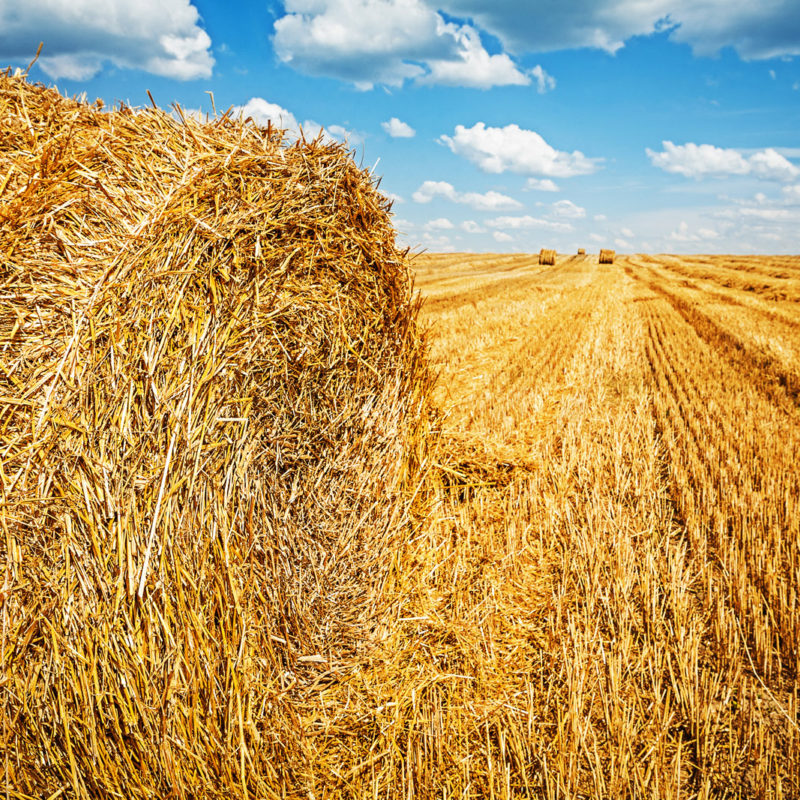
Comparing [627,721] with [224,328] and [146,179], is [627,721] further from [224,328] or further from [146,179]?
[146,179]

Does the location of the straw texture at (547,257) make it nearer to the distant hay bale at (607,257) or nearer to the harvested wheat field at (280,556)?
the distant hay bale at (607,257)

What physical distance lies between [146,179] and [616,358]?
8.50 m

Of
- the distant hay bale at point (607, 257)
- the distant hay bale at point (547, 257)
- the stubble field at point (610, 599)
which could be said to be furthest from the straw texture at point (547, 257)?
Result: the stubble field at point (610, 599)

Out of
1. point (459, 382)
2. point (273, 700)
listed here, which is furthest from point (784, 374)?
point (273, 700)

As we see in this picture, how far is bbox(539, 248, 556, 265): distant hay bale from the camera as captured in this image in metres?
36.7

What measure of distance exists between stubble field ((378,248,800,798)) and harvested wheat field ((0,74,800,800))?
20 millimetres

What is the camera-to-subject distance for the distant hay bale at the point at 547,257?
36656 mm

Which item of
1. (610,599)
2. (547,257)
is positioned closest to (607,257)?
(547,257)

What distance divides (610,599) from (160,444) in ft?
8.32

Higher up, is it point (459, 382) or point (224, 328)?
point (224, 328)

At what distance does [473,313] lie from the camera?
1345 centimetres

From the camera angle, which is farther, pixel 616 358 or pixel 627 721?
pixel 616 358

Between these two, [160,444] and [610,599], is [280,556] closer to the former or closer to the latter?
[160,444]

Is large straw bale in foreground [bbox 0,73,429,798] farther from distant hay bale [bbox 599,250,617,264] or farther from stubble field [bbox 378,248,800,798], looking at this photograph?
distant hay bale [bbox 599,250,617,264]
